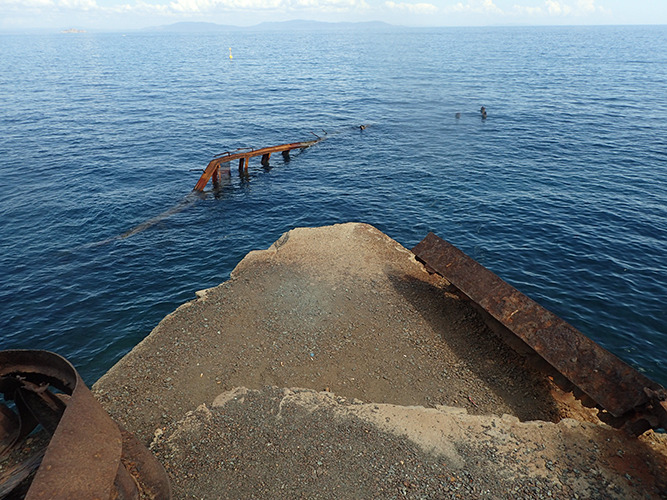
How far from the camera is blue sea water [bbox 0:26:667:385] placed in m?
20.6

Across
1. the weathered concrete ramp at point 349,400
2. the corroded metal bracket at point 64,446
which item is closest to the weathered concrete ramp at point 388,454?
the weathered concrete ramp at point 349,400

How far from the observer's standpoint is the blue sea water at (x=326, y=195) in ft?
67.7

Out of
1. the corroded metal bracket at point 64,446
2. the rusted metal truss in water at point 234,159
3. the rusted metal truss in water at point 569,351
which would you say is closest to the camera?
the corroded metal bracket at point 64,446

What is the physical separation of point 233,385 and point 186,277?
10.9 metres

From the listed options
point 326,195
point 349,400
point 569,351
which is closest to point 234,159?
point 326,195

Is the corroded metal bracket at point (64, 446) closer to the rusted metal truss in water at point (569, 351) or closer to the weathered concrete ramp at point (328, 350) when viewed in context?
the weathered concrete ramp at point (328, 350)

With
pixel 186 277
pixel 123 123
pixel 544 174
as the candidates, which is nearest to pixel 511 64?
pixel 544 174

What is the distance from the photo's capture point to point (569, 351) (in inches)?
532

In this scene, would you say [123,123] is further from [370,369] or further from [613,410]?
[613,410]

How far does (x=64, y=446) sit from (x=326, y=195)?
92.5 feet

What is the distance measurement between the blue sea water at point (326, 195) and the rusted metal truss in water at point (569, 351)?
5708 millimetres

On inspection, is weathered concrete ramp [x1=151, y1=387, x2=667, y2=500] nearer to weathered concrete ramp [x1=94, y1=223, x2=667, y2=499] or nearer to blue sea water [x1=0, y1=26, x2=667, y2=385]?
weathered concrete ramp [x1=94, y1=223, x2=667, y2=499]

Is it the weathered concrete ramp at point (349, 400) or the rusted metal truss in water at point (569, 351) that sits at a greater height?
the rusted metal truss in water at point (569, 351)

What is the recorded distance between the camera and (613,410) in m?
12.0
